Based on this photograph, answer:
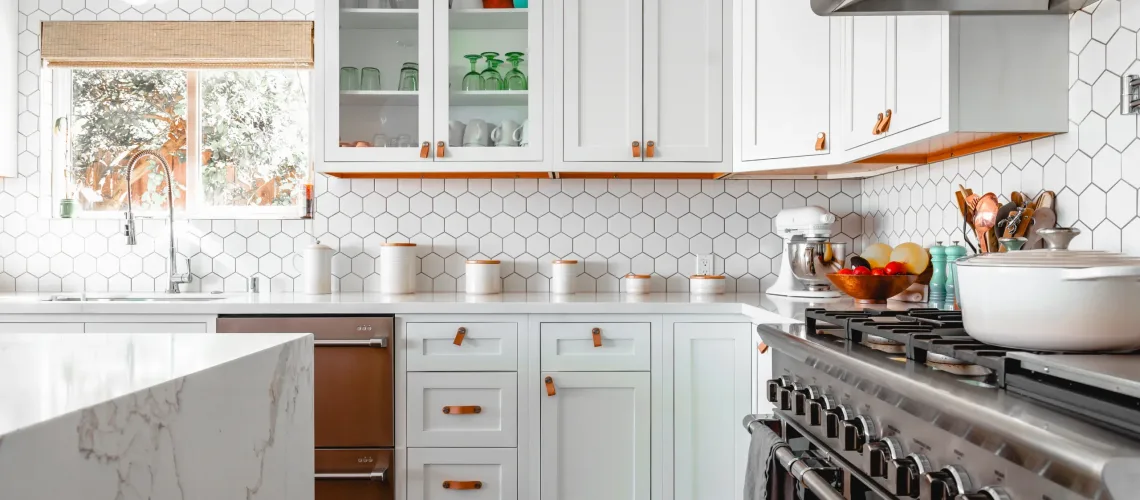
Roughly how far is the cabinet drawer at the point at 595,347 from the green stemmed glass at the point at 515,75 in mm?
909

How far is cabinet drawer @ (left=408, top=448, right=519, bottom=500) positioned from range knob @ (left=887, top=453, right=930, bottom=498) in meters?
1.62

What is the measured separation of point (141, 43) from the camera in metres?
2.94

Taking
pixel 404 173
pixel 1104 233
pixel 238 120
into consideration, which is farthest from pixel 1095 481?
pixel 238 120

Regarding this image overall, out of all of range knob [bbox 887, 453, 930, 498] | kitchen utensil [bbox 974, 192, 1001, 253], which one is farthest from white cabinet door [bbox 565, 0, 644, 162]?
range knob [bbox 887, 453, 930, 498]

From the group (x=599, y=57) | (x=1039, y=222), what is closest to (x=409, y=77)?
(x=599, y=57)

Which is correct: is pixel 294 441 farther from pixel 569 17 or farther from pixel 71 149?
pixel 71 149

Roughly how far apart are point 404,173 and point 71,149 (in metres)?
1.45

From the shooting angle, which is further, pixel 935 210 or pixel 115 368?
pixel 935 210

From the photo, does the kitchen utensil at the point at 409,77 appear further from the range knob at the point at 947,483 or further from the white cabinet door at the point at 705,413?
the range knob at the point at 947,483

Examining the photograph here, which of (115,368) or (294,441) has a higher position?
(115,368)

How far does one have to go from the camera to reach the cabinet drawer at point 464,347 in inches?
94.0

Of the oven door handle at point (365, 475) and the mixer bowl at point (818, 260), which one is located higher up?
the mixer bowl at point (818, 260)

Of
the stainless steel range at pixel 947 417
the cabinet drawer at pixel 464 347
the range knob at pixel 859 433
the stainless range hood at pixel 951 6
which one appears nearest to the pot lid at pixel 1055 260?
the stainless steel range at pixel 947 417

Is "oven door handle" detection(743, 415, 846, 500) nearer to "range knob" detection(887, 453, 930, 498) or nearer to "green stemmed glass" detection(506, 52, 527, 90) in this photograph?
"range knob" detection(887, 453, 930, 498)
